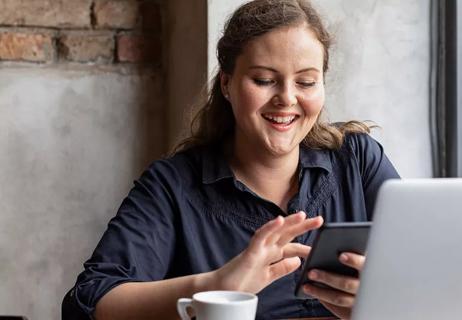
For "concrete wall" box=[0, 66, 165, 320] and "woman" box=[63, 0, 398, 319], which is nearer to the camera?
"woman" box=[63, 0, 398, 319]

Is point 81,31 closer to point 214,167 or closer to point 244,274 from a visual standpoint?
point 214,167

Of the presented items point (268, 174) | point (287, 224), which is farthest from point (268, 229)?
point (268, 174)

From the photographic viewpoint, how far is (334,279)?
3.82 feet

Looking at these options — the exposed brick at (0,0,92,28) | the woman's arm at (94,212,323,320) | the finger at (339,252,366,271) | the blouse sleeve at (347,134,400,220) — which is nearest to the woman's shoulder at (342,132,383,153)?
the blouse sleeve at (347,134,400,220)

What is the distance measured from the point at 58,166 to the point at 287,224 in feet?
4.61

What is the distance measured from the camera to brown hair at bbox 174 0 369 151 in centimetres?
162

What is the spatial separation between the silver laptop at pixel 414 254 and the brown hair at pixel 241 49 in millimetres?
746

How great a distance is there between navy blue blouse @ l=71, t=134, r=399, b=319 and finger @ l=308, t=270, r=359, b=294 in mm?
416

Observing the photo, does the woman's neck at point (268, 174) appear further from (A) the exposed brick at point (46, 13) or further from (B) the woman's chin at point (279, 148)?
(A) the exposed brick at point (46, 13)

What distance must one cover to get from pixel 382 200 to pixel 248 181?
79 cm

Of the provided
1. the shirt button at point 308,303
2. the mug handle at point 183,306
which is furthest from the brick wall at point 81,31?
the mug handle at point 183,306

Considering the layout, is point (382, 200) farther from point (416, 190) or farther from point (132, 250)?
point (132, 250)

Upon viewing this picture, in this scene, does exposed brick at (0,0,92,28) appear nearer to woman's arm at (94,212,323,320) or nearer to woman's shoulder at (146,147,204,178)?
woman's shoulder at (146,147,204,178)

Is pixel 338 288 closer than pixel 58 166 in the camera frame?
Yes
